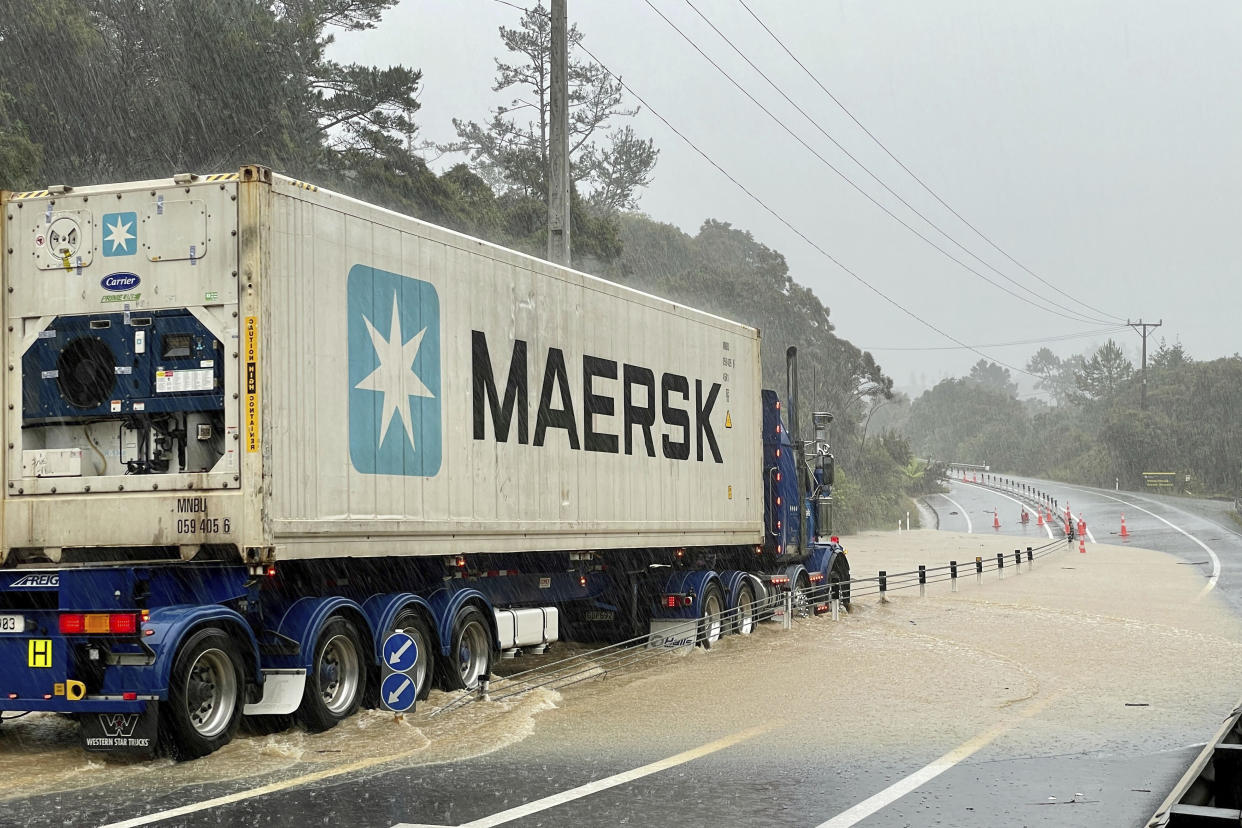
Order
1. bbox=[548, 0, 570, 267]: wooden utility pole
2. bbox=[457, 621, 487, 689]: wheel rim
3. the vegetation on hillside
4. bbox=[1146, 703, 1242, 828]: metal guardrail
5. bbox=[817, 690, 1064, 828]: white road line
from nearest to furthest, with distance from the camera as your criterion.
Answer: bbox=[1146, 703, 1242, 828]: metal guardrail → bbox=[817, 690, 1064, 828]: white road line → bbox=[457, 621, 487, 689]: wheel rim → bbox=[548, 0, 570, 267]: wooden utility pole → the vegetation on hillside

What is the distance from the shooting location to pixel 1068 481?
348 ft

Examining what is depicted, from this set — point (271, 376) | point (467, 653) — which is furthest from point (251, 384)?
point (467, 653)

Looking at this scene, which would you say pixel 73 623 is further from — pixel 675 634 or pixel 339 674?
pixel 675 634

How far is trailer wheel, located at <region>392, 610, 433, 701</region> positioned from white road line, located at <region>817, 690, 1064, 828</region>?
4.46 metres

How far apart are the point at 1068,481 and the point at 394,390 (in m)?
101

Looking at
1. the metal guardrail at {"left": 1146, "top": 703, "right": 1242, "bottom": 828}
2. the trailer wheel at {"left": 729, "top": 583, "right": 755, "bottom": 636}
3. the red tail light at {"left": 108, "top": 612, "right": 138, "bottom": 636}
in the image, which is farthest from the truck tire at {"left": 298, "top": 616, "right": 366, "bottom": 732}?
the trailer wheel at {"left": 729, "top": 583, "right": 755, "bottom": 636}

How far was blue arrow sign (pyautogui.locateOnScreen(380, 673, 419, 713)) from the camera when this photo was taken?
11008mm

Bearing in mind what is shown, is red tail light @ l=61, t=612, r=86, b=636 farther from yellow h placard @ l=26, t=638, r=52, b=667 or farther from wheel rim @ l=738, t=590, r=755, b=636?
wheel rim @ l=738, t=590, r=755, b=636

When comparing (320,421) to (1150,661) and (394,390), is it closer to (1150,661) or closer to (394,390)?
(394,390)

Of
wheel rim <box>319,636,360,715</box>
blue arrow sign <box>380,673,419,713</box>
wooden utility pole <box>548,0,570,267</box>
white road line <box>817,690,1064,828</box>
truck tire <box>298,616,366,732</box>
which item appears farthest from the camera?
wooden utility pole <box>548,0,570,267</box>

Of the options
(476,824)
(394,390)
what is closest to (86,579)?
(394,390)

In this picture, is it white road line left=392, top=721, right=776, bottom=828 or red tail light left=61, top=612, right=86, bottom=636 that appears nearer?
white road line left=392, top=721, right=776, bottom=828

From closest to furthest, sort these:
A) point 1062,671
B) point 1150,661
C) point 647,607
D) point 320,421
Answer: point 320,421 < point 1062,671 < point 1150,661 < point 647,607

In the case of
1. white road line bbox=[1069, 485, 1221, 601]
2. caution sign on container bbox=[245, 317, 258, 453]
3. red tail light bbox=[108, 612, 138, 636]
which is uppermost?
caution sign on container bbox=[245, 317, 258, 453]
